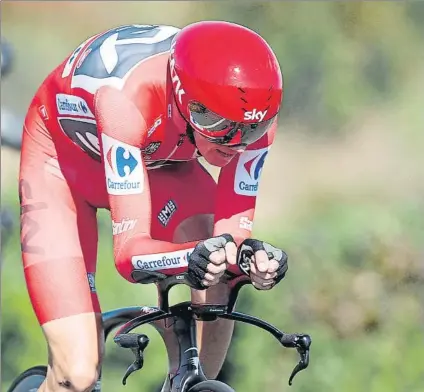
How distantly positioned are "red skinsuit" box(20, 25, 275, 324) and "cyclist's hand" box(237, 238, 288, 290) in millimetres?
207

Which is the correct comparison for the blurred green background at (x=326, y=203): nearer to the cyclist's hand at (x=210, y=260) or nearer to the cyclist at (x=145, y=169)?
the cyclist at (x=145, y=169)

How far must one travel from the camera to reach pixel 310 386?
7.05 meters

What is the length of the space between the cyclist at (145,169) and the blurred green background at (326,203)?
2487mm

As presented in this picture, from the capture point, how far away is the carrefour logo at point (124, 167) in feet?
13.1

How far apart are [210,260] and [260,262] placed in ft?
0.60

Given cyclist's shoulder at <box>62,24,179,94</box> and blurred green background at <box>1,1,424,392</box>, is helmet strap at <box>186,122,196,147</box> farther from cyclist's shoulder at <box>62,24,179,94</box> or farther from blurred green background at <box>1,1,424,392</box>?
blurred green background at <box>1,1,424,392</box>

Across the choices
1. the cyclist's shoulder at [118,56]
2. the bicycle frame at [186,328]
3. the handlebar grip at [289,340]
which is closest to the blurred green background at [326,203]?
the bicycle frame at [186,328]

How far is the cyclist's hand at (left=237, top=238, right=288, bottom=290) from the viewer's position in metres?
3.68

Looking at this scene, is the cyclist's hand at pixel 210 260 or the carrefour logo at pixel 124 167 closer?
the cyclist's hand at pixel 210 260

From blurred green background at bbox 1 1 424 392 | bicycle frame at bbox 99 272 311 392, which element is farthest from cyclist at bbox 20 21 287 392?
blurred green background at bbox 1 1 424 392

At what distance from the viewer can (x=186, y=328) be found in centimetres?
421

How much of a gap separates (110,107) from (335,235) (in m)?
4.05

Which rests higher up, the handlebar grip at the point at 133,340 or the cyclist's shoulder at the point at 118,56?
Answer: the cyclist's shoulder at the point at 118,56

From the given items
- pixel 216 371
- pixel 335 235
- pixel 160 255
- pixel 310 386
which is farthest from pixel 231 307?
pixel 335 235
